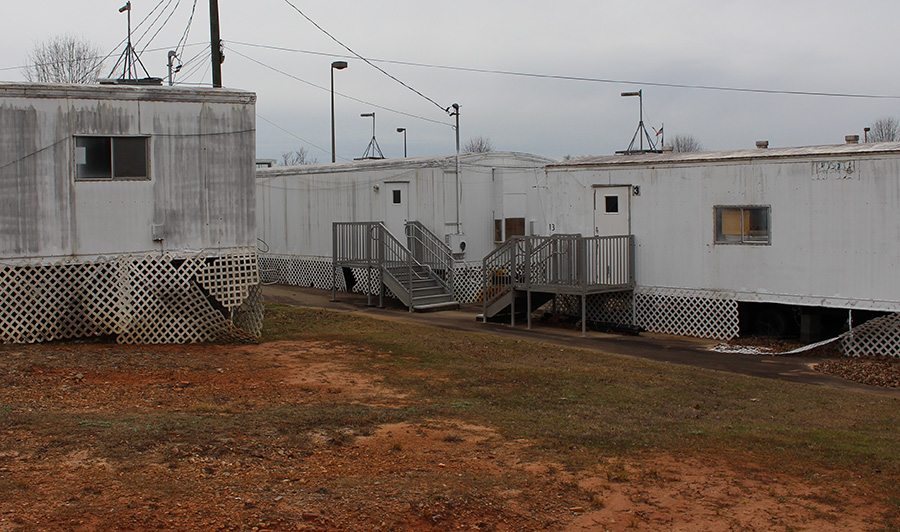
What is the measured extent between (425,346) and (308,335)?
7.82 feet

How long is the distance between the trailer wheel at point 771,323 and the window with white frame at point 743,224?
151 cm

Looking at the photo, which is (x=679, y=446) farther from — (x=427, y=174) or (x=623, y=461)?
(x=427, y=174)

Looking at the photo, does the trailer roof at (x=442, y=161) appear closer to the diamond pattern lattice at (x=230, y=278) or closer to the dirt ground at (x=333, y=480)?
the diamond pattern lattice at (x=230, y=278)

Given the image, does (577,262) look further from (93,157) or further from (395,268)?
(93,157)

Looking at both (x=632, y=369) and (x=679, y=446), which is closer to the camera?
(x=679, y=446)

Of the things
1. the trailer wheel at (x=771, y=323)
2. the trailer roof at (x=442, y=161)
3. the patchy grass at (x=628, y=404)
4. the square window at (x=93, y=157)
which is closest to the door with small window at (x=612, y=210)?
the trailer wheel at (x=771, y=323)

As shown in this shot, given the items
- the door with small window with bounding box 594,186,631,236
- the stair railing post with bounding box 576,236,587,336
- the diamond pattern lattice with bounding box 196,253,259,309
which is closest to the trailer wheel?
the door with small window with bounding box 594,186,631,236

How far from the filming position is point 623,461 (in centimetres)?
782

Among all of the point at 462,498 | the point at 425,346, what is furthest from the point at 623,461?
the point at 425,346

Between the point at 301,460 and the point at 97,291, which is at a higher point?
the point at 97,291

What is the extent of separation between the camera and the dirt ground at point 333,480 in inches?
240

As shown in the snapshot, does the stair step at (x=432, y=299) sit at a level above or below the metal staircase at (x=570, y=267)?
below

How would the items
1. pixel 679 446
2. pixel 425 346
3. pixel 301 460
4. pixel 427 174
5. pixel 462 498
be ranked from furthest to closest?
pixel 427 174, pixel 425 346, pixel 679 446, pixel 301 460, pixel 462 498

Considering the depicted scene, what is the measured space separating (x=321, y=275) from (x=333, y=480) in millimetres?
20922
